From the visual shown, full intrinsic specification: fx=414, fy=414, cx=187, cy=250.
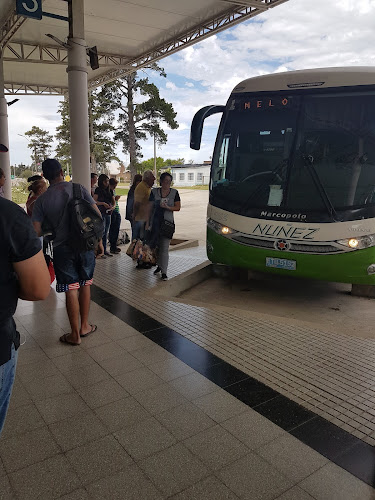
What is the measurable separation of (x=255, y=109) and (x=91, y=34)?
9206 mm

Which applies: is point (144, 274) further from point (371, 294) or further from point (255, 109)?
point (371, 294)

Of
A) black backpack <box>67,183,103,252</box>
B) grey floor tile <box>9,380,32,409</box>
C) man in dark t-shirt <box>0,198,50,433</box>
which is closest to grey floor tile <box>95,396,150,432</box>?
grey floor tile <box>9,380,32,409</box>

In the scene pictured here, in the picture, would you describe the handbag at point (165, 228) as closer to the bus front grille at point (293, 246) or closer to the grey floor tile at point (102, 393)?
the bus front grille at point (293, 246)

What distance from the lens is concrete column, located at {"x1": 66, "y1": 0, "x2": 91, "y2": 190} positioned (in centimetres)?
960

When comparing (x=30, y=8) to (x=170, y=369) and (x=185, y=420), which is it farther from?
(x=185, y=420)

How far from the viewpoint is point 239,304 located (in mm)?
6504

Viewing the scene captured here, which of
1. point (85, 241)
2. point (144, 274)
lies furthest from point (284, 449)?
point (144, 274)

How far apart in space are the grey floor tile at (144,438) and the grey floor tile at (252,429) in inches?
17.3

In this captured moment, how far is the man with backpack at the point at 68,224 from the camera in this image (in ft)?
13.2

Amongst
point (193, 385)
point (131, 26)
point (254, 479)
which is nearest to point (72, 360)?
point (193, 385)

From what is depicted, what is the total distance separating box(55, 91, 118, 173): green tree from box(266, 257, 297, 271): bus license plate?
2680 cm

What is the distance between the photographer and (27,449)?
8.75 ft

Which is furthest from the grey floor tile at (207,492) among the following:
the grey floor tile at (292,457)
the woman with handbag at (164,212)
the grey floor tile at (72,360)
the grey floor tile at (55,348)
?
the woman with handbag at (164,212)

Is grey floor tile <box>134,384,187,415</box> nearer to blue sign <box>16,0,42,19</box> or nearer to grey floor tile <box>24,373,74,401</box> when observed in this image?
grey floor tile <box>24,373,74,401</box>
